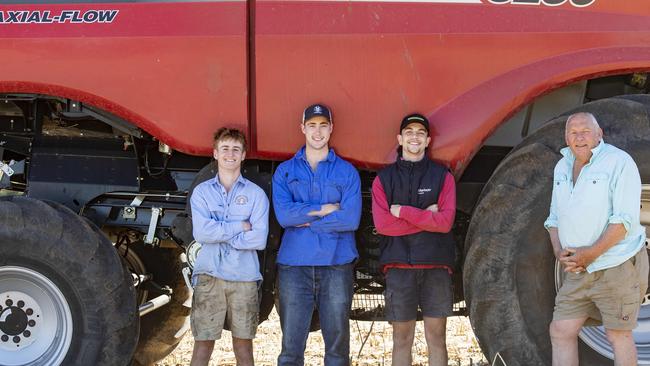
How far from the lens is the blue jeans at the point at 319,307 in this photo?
4863mm

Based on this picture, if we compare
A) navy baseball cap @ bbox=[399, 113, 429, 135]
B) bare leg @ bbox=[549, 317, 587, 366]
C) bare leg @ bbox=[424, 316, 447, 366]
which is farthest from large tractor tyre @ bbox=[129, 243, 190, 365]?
bare leg @ bbox=[549, 317, 587, 366]

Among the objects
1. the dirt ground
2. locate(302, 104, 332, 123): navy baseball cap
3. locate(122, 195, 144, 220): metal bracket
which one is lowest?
the dirt ground

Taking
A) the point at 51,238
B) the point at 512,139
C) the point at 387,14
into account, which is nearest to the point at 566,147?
the point at 512,139

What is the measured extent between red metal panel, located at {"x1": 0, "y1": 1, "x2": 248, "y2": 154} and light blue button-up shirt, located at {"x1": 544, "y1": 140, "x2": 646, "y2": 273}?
181 centimetres

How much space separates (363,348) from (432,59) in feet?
10.2

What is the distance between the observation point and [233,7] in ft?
15.4

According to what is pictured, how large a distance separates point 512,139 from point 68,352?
281 cm

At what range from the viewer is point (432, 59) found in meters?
4.63

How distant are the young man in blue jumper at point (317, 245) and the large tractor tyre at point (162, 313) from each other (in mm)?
1269

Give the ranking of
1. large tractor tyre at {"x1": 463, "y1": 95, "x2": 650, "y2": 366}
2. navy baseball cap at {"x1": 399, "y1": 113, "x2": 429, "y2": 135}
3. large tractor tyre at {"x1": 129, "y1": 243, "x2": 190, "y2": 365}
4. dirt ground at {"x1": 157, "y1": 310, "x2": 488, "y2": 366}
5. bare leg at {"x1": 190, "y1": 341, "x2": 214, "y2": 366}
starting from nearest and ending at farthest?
large tractor tyre at {"x1": 463, "y1": 95, "x2": 650, "y2": 366}
navy baseball cap at {"x1": 399, "y1": 113, "x2": 429, "y2": 135}
bare leg at {"x1": 190, "y1": 341, "x2": 214, "y2": 366}
large tractor tyre at {"x1": 129, "y1": 243, "x2": 190, "y2": 365}
dirt ground at {"x1": 157, "y1": 310, "x2": 488, "y2": 366}

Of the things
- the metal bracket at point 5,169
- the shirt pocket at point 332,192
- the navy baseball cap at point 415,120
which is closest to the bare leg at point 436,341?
the shirt pocket at point 332,192

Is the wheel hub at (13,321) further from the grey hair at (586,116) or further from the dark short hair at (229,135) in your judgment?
the grey hair at (586,116)

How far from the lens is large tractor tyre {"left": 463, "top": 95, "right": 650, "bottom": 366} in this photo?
444cm

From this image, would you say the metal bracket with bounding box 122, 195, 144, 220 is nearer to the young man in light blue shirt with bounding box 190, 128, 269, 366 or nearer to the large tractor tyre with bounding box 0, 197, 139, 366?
the large tractor tyre with bounding box 0, 197, 139, 366
